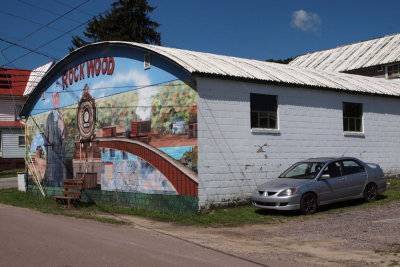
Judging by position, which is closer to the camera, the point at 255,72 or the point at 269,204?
the point at 269,204

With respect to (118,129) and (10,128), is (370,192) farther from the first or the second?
(10,128)

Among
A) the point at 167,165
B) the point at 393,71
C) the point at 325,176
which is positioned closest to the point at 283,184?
the point at 325,176

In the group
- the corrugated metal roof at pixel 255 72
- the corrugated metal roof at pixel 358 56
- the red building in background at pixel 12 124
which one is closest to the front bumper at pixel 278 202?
the corrugated metal roof at pixel 255 72

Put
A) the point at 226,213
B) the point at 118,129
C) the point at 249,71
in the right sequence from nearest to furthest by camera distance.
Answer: the point at 226,213, the point at 249,71, the point at 118,129

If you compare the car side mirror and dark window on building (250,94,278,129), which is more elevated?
dark window on building (250,94,278,129)

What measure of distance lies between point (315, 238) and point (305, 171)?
4193 millimetres

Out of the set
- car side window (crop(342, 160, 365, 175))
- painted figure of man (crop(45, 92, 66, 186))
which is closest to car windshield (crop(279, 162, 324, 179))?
car side window (crop(342, 160, 365, 175))

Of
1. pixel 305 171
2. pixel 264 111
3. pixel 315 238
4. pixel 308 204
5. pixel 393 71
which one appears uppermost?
pixel 393 71

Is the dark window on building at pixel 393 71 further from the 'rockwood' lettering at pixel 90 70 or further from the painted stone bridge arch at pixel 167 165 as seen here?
the painted stone bridge arch at pixel 167 165

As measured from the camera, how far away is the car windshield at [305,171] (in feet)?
42.1

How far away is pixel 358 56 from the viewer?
3288 centimetres

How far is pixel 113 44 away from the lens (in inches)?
668

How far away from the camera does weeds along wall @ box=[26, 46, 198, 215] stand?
45.0ft

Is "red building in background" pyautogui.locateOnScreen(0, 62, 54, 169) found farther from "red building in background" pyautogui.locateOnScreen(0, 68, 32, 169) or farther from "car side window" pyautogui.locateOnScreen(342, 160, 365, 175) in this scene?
"car side window" pyautogui.locateOnScreen(342, 160, 365, 175)
